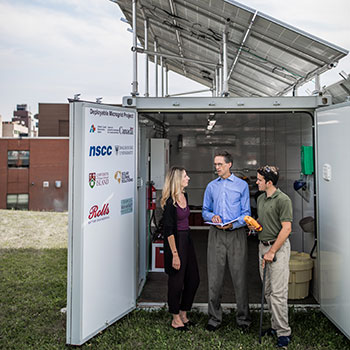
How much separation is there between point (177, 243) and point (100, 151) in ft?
3.92

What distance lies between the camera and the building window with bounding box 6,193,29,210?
28672 millimetres

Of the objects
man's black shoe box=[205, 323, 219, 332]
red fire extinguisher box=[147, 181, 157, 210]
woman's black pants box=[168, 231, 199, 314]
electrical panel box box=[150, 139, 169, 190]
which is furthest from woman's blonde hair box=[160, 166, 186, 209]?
electrical panel box box=[150, 139, 169, 190]

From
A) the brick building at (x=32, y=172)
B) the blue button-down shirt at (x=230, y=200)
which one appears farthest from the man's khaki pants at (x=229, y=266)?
the brick building at (x=32, y=172)

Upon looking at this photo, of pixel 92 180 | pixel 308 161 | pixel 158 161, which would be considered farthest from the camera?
pixel 158 161

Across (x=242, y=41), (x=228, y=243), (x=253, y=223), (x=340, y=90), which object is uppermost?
(x=242, y=41)

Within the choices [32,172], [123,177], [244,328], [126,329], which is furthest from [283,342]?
[32,172]

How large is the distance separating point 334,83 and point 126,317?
12.3ft

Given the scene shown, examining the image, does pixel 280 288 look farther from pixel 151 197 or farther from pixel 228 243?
pixel 151 197

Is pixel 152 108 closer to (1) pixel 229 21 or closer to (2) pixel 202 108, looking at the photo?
(2) pixel 202 108

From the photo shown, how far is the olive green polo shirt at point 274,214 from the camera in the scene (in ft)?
10.7

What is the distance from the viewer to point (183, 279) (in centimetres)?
365

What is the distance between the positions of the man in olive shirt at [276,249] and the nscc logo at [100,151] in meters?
1.53

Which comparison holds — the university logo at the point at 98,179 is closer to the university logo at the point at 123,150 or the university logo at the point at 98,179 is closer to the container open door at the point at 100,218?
the container open door at the point at 100,218

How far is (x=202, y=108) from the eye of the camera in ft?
13.3
